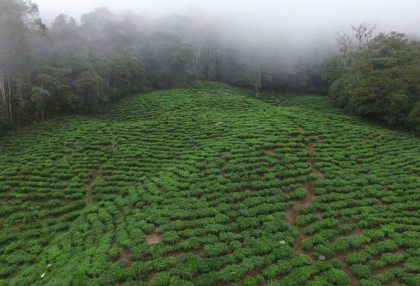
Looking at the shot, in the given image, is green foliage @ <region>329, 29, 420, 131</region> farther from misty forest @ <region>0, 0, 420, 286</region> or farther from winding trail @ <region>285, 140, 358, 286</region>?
winding trail @ <region>285, 140, 358, 286</region>

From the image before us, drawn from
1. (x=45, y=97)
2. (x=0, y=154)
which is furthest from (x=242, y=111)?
(x=0, y=154)

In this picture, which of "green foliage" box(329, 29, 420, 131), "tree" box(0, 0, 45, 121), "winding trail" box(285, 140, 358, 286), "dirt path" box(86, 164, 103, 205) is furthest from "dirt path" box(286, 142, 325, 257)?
"tree" box(0, 0, 45, 121)

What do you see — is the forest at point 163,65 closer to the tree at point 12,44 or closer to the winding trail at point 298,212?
the tree at point 12,44

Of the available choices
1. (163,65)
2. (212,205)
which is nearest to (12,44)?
(163,65)

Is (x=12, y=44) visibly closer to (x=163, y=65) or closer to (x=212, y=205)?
(x=163, y=65)

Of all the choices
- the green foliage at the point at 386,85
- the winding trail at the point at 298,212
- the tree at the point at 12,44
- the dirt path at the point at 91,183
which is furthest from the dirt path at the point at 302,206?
the tree at the point at 12,44
